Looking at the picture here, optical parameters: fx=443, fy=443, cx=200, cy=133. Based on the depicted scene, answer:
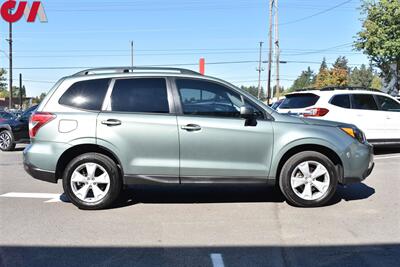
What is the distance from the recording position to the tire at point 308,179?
5980 mm

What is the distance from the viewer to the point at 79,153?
239 inches

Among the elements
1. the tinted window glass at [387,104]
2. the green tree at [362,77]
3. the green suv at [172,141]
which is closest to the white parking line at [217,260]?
the green suv at [172,141]

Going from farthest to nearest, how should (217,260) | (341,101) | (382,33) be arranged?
(382,33) → (341,101) → (217,260)

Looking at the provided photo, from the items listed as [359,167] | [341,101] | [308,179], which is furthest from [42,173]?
[341,101]

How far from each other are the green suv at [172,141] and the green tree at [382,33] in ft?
71.3

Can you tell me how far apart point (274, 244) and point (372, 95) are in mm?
7826

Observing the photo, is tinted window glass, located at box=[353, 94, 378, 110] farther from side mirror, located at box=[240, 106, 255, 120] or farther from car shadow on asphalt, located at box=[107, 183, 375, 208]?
side mirror, located at box=[240, 106, 255, 120]

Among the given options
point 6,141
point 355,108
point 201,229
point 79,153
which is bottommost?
point 6,141

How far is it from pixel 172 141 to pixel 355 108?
6.63 meters

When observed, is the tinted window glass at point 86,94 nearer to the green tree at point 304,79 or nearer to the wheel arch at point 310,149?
the wheel arch at point 310,149

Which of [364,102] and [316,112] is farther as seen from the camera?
[364,102]

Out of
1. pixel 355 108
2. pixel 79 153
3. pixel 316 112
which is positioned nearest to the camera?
pixel 79 153

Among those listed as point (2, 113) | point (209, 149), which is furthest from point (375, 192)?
point (2, 113)

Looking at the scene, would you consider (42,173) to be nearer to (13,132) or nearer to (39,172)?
(39,172)
